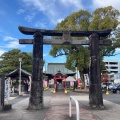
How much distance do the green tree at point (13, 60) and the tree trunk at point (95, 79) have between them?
1393 inches

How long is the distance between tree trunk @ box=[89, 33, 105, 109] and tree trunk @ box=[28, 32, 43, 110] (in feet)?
10.4

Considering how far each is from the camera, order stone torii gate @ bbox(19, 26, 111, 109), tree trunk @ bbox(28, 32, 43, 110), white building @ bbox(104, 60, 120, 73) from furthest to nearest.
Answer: white building @ bbox(104, 60, 120, 73) → stone torii gate @ bbox(19, 26, 111, 109) → tree trunk @ bbox(28, 32, 43, 110)

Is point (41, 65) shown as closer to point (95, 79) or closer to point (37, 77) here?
point (37, 77)

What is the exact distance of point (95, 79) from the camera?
51.0 feet

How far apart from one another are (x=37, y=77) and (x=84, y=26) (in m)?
26.8

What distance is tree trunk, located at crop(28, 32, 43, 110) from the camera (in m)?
14.9

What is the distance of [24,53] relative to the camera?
5356 cm

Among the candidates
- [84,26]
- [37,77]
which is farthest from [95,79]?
[84,26]

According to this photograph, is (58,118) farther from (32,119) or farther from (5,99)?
(5,99)

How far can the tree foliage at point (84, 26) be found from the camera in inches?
1532

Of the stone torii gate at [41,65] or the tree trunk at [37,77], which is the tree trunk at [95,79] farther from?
the tree trunk at [37,77]

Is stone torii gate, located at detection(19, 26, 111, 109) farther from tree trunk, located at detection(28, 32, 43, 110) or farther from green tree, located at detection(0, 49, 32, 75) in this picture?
green tree, located at detection(0, 49, 32, 75)

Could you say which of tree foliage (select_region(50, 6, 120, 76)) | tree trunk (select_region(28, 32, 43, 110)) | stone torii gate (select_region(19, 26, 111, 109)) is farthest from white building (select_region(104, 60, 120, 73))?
tree trunk (select_region(28, 32, 43, 110))

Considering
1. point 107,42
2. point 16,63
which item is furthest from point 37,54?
point 16,63
